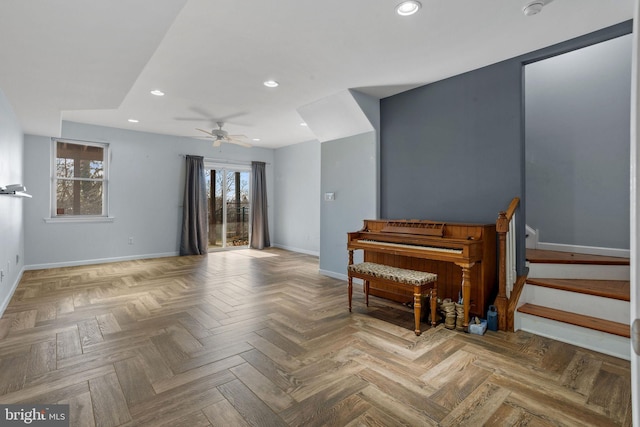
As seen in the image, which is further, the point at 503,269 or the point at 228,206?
the point at 228,206

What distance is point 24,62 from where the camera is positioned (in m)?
2.55

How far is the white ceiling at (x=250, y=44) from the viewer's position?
210cm

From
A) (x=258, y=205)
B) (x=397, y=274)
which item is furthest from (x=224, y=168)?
(x=397, y=274)

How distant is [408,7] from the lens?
7.70 feet

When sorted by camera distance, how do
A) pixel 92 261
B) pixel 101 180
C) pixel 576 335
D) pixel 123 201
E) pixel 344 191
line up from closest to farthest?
pixel 576 335 → pixel 344 191 → pixel 92 261 → pixel 101 180 → pixel 123 201

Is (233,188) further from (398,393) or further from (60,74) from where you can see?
(398,393)

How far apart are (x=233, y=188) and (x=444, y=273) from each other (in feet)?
18.5

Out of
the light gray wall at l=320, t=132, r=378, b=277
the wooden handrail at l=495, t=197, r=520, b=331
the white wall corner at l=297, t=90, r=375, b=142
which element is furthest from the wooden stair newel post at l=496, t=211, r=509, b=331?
the white wall corner at l=297, t=90, r=375, b=142

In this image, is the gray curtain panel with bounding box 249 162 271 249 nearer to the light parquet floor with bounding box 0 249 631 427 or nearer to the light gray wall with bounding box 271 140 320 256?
the light gray wall with bounding box 271 140 320 256

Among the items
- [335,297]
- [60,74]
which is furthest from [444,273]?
[60,74]

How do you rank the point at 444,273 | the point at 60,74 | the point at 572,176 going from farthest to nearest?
the point at 572,176 → the point at 444,273 → the point at 60,74

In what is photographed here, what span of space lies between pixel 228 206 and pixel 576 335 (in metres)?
6.73

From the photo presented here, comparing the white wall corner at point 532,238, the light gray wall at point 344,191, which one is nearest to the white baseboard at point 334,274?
the light gray wall at point 344,191

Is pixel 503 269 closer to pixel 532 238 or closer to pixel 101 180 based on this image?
pixel 532 238
